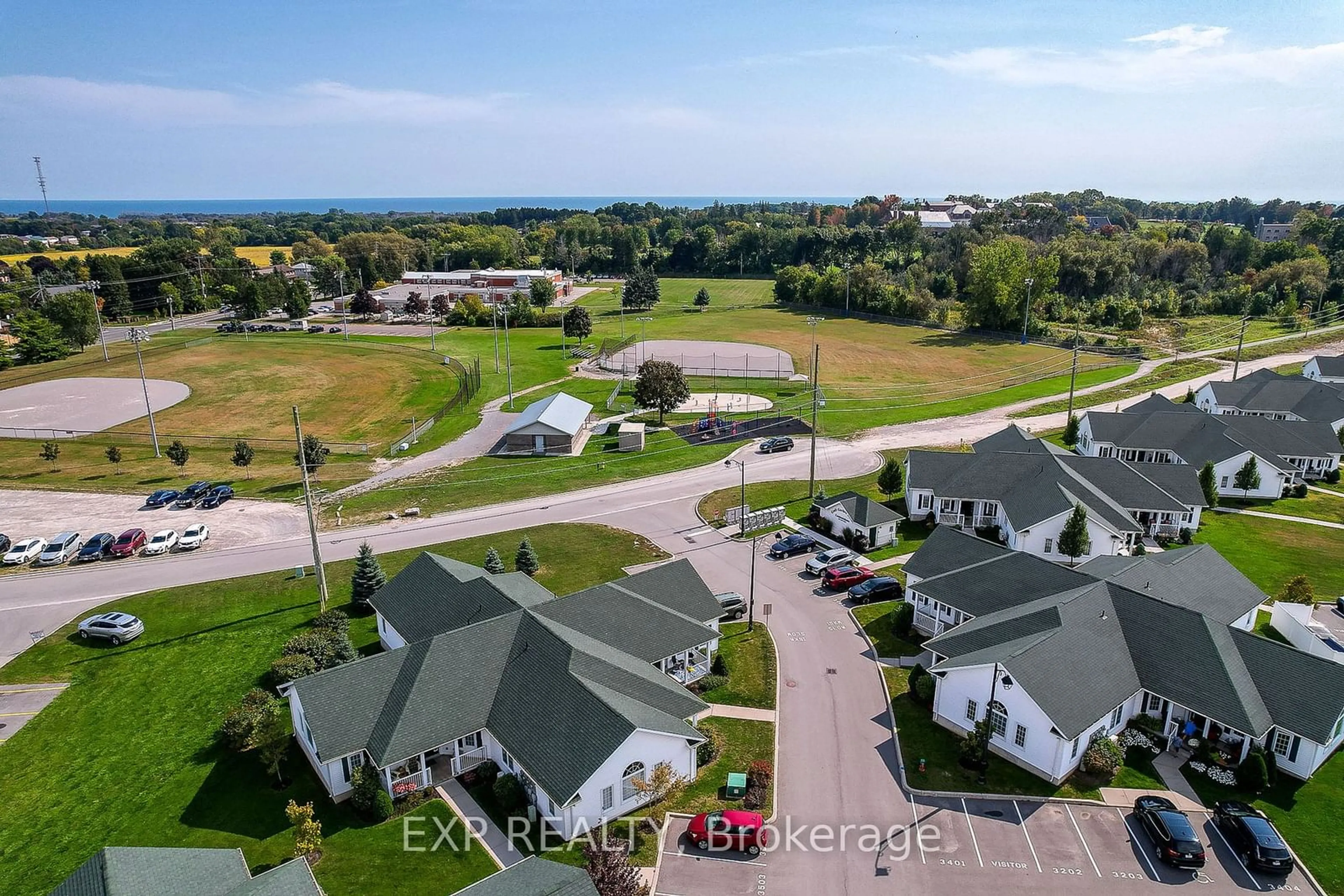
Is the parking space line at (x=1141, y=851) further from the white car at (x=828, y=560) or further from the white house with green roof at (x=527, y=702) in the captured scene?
the white car at (x=828, y=560)

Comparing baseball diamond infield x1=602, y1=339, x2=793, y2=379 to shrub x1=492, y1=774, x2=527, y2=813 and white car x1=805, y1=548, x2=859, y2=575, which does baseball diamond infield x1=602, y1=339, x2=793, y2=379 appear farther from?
shrub x1=492, y1=774, x2=527, y2=813

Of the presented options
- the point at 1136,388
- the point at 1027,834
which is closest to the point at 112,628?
the point at 1027,834

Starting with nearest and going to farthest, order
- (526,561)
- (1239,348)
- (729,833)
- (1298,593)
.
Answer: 1. (729,833)
2. (1298,593)
3. (526,561)
4. (1239,348)

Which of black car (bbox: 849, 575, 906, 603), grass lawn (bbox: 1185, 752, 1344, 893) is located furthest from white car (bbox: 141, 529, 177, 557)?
grass lawn (bbox: 1185, 752, 1344, 893)

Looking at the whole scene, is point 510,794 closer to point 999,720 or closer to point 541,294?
point 999,720

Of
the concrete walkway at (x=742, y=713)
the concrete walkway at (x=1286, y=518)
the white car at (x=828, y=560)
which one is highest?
the white car at (x=828, y=560)

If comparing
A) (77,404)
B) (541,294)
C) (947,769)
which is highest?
(541,294)

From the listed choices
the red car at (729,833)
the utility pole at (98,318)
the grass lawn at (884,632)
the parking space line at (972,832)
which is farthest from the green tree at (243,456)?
the parking space line at (972,832)
